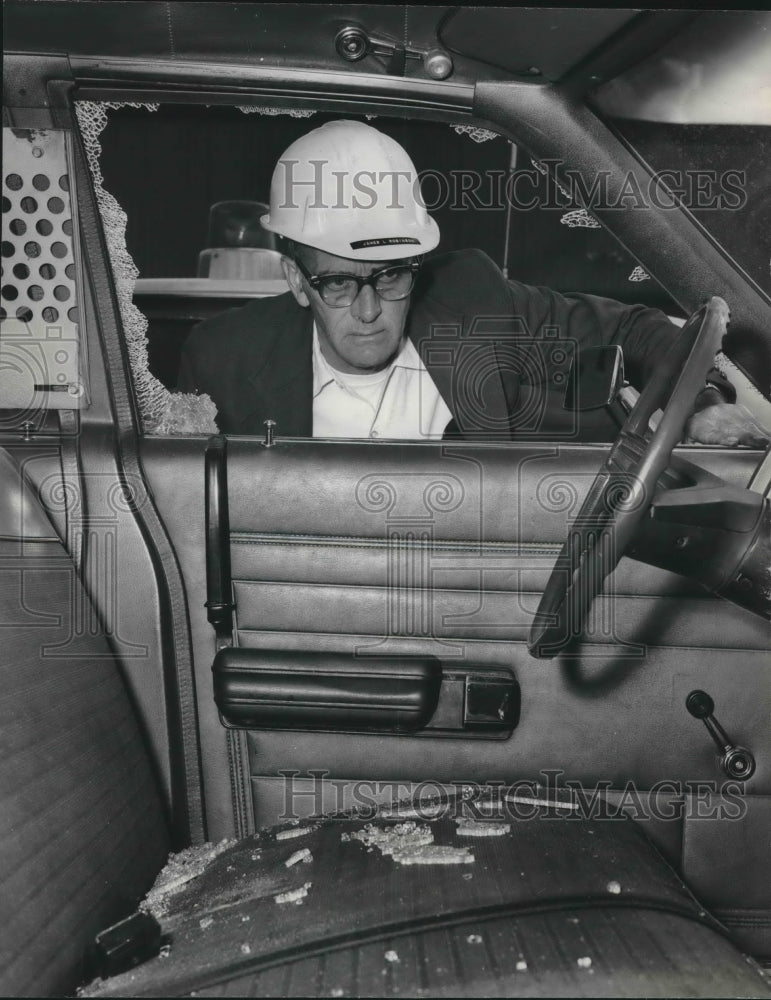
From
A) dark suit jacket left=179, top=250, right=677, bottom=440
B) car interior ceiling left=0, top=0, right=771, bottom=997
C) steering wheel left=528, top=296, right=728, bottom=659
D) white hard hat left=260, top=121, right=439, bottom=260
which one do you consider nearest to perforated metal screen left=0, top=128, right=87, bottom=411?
car interior ceiling left=0, top=0, right=771, bottom=997

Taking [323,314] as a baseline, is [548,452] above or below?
below

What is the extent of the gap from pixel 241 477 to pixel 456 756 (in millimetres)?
491

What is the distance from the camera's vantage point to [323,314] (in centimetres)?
172

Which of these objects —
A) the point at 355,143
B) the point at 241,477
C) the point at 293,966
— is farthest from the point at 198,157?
the point at 293,966

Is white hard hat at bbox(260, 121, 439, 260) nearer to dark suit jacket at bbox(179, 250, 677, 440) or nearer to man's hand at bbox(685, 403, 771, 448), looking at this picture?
dark suit jacket at bbox(179, 250, 677, 440)

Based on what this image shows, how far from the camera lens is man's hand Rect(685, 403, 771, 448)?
1397 mm

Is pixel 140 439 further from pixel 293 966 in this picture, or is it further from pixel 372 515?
pixel 293 966

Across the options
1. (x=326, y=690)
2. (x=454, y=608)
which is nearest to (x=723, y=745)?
(x=454, y=608)

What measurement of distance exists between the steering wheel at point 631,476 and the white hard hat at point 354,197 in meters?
0.63

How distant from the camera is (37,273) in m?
1.36

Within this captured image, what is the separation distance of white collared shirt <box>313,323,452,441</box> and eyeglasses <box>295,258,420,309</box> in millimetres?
117

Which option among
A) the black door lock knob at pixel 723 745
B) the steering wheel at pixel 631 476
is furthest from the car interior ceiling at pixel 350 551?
A: the steering wheel at pixel 631 476

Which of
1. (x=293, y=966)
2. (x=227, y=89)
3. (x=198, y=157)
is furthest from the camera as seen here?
(x=198, y=157)

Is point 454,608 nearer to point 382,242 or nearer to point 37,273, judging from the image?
point 382,242
